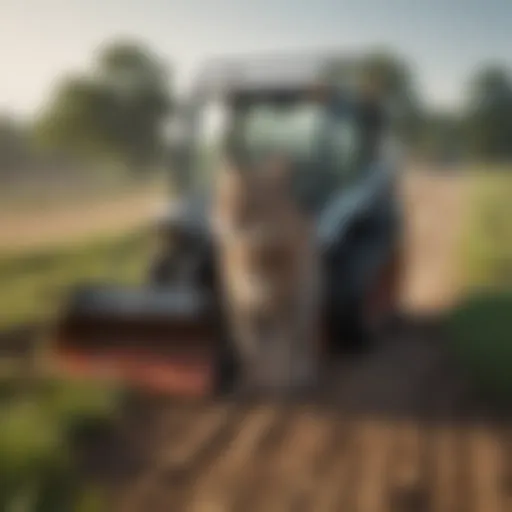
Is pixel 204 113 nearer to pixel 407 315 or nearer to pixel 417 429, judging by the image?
pixel 407 315

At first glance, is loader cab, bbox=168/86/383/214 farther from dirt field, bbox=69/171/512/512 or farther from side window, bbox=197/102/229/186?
dirt field, bbox=69/171/512/512

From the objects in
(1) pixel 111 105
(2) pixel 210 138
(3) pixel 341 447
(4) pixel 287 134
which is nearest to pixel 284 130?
(4) pixel 287 134

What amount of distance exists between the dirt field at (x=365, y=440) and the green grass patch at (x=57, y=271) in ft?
0.70

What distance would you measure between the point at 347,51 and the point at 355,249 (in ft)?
1.00

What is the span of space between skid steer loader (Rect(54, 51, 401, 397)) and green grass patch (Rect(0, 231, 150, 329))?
0.08 feet

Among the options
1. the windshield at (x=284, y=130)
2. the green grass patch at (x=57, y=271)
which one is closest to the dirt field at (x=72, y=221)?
the green grass patch at (x=57, y=271)

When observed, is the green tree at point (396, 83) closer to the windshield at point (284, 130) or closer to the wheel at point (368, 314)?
the windshield at point (284, 130)

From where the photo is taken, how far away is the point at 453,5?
1.65 m

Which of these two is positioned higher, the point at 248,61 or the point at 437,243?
the point at 248,61

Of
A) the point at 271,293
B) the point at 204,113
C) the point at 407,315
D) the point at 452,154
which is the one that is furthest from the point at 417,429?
the point at 204,113

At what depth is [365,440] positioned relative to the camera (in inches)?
71.2

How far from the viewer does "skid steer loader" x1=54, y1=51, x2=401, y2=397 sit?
1685mm

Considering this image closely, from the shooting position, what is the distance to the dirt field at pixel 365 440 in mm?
1682

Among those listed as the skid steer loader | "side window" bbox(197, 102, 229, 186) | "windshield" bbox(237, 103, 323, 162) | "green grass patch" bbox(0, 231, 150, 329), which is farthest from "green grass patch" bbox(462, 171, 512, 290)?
"green grass patch" bbox(0, 231, 150, 329)
